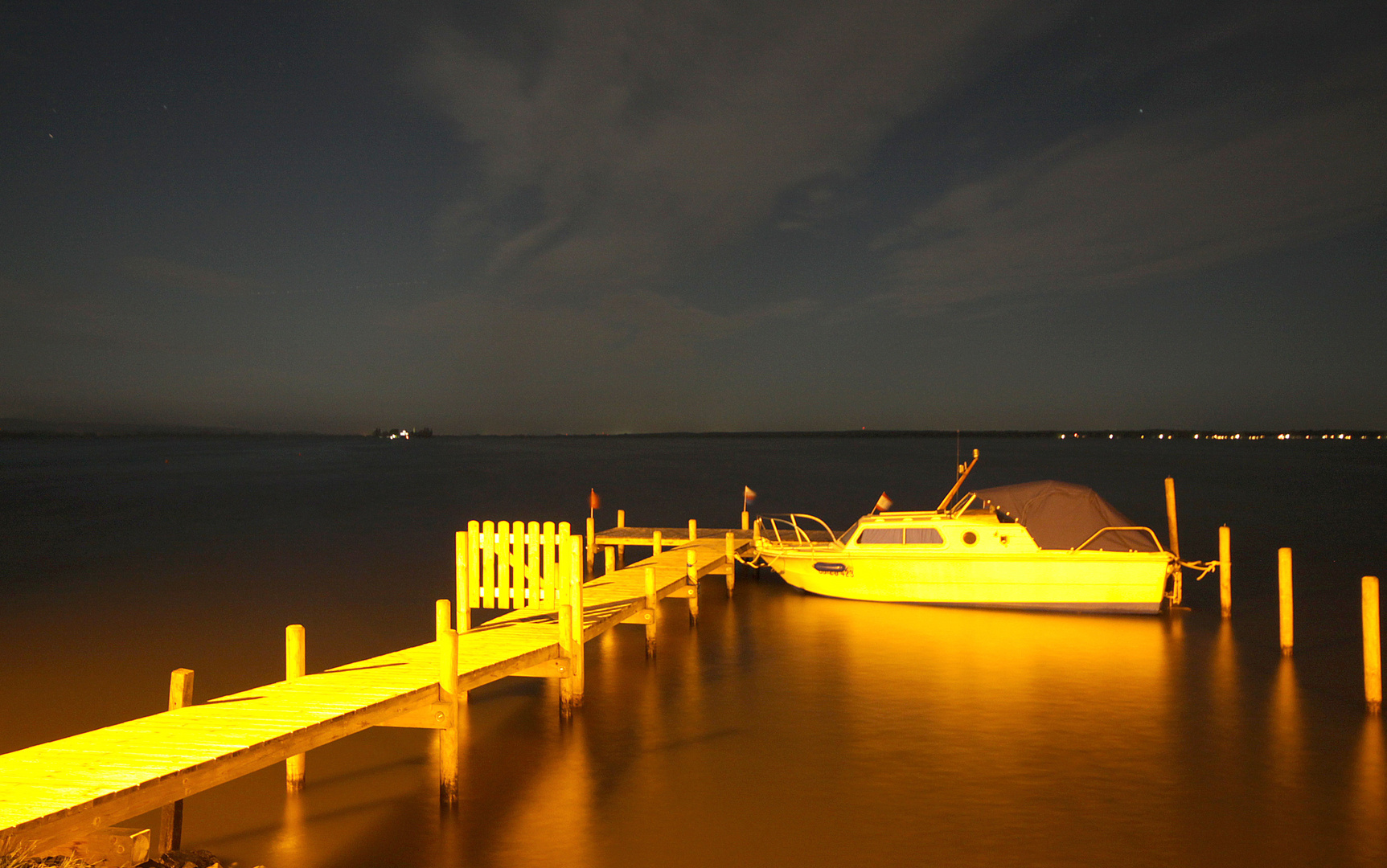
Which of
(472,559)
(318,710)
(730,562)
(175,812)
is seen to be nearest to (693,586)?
(730,562)

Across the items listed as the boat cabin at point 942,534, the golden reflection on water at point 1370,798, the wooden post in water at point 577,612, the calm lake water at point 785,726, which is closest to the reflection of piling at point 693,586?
the calm lake water at point 785,726

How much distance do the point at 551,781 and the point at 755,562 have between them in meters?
14.0

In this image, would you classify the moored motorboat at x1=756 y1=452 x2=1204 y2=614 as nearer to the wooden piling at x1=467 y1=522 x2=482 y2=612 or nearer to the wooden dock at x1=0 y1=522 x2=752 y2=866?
the wooden dock at x1=0 y1=522 x2=752 y2=866

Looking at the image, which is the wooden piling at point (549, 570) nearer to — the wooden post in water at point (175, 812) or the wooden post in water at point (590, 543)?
the wooden post in water at point (175, 812)

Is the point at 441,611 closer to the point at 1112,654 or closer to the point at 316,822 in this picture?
the point at 316,822

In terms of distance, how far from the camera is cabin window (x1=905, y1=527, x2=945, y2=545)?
19.5m

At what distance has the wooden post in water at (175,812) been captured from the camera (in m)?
7.84

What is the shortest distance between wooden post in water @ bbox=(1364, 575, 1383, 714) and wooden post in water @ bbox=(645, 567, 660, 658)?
9914mm

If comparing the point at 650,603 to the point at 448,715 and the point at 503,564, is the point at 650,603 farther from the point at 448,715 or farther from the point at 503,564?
the point at 448,715

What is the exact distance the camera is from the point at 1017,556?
1905cm

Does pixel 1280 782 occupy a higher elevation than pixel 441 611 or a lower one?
lower

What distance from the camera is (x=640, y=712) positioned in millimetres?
13172

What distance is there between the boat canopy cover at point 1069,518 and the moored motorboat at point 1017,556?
0.02 meters

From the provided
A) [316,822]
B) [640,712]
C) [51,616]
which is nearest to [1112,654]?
[640,712]
